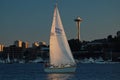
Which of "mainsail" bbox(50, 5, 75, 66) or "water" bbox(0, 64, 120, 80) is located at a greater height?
"mainsail" bbox(50, 5, 75, 66)

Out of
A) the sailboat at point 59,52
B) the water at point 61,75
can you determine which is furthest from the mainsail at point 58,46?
the water at point 61,75

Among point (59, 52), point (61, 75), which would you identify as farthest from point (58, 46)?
point (61, 75)

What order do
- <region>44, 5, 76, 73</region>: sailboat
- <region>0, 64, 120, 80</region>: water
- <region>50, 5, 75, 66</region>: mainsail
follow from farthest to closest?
<region>44, 5, 76, 73</region>: sailboat, <region>50, 5, 75, 66</region>: mainsail, <region>0, 64, 120, 80</region>: water

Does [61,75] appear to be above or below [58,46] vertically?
below

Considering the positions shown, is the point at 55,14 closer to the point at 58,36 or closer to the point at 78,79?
the point at 58,36

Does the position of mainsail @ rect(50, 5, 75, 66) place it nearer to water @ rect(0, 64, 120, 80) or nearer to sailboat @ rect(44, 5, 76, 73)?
sailboat @ rect(44, 5, 76, 73)

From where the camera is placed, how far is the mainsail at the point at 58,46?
273 feet

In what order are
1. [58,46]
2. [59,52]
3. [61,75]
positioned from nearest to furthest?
[61,75]
[59,52]
[58,46]

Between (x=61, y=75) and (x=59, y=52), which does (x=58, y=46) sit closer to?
(x=59, y=52)

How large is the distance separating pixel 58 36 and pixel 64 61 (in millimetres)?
4394

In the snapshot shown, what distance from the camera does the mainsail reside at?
83188 mm

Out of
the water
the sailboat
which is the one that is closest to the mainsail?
the sailboat

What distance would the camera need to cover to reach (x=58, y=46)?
84875 millimetres

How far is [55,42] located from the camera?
84.6 m
